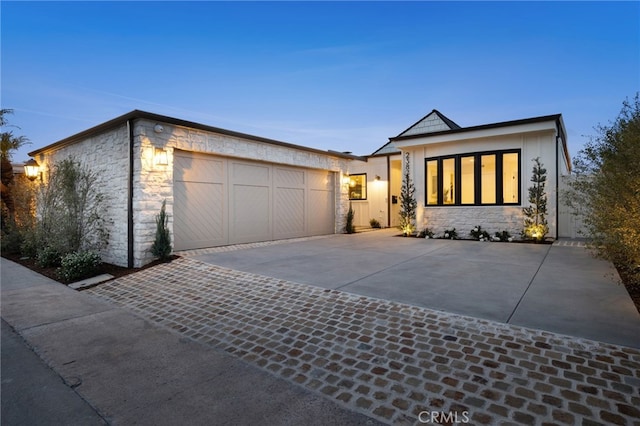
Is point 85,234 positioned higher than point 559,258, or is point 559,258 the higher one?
point 85,234

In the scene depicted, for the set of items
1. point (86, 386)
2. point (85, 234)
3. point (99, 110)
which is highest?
point (99, 110)

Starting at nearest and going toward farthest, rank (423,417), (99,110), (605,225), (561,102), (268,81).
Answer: (423,417) → (605,225) → (268,81) → (99,110) → (561,102)

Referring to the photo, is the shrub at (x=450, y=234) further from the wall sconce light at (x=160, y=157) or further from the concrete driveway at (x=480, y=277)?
the wall sconce light at (x=160, y=157)

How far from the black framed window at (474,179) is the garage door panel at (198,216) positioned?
6.68 metres

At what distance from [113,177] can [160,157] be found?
1.35 meters

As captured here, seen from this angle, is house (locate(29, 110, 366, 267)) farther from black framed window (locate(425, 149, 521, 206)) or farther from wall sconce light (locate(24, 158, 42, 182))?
black framed window (locate(425, 149, 521, 206))

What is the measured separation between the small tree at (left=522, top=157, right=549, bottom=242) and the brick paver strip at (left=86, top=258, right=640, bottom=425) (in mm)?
6963

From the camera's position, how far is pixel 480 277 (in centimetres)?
477

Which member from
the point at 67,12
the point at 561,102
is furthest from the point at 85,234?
the point at 561,102

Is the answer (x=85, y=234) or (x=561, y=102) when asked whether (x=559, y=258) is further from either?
(x=561, y=102)

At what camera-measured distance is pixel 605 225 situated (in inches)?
163

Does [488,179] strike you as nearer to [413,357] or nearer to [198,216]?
[198,216]

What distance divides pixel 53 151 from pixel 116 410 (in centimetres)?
1050

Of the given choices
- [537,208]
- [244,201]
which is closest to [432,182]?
[537,208]
